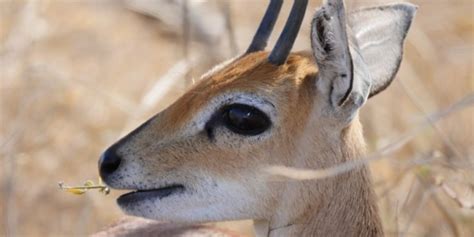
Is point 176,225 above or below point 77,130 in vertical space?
below

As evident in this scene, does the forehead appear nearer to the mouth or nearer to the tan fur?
the tan fur

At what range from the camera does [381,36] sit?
5117 mm

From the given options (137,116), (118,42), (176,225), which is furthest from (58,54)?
(176,225)

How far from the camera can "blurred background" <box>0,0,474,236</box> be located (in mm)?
6918

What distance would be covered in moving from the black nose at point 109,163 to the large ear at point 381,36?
35.0 inches

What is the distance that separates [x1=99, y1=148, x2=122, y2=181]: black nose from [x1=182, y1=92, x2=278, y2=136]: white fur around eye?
0.22 meters

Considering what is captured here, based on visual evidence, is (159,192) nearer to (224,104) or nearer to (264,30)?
(224,104)

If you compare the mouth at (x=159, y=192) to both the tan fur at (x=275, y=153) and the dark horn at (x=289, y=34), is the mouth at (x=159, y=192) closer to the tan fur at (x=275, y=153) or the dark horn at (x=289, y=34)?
the tan fur at (x=275, y=153)

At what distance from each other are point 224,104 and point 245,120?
0.08 m

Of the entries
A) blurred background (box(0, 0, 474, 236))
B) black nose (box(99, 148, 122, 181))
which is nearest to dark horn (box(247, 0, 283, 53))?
black nose (box(99, 148, 122, 181))

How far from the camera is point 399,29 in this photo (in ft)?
16.9

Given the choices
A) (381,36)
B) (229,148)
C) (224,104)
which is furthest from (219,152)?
(381,36)

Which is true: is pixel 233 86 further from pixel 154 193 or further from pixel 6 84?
pixel 6 84

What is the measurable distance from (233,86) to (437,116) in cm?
71
